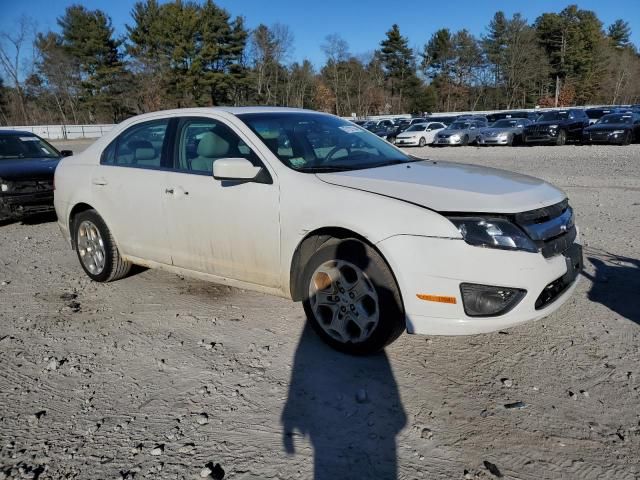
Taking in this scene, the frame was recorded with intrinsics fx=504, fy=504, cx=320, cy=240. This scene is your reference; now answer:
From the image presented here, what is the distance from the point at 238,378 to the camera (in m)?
3.16

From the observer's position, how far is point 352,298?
10.7ft

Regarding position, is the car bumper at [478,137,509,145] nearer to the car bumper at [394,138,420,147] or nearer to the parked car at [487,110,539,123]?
the car bumper at [394,138,420,147]

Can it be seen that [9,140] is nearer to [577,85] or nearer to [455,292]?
[455,292]

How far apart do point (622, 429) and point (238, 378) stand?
2131 millimetres

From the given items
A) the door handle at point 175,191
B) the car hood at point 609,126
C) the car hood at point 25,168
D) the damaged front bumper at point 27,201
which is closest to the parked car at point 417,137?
the car hood at point 609,126

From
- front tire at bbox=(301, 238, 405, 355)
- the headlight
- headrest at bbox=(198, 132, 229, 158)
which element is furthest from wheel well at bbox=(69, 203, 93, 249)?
the headlight

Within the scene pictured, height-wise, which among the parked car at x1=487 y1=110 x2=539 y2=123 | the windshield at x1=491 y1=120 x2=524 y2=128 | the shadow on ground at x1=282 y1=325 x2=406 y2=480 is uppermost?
the parked car at x1=487 y1=110 x2=539 y2=123

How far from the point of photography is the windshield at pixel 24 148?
892 centimetres

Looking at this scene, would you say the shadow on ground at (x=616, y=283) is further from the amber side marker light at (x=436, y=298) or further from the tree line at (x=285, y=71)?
the tree line at (x=285, y=71)

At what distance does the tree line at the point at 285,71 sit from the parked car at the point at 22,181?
53.7 meters

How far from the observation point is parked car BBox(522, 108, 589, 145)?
2312 centimetres

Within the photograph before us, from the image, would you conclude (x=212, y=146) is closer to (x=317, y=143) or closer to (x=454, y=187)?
(x=317, y=143)

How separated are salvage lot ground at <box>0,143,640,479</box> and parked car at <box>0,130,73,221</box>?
3894mm

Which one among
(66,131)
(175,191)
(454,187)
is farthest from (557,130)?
(66,131)
